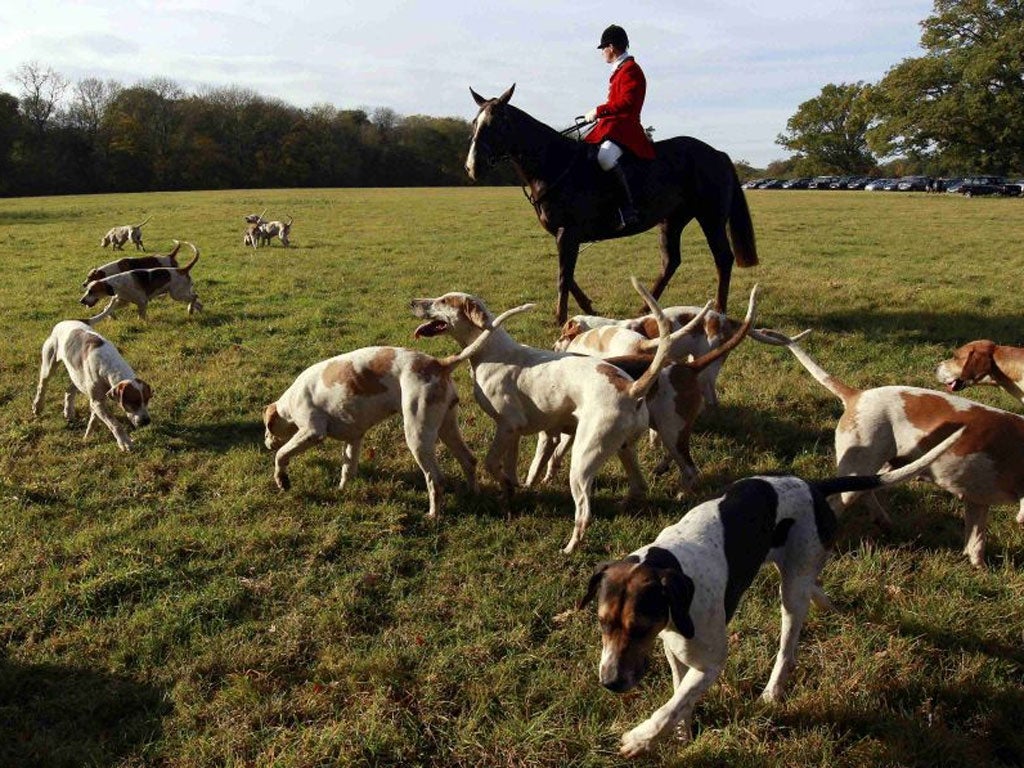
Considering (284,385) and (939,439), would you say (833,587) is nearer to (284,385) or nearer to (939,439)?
(939,439)

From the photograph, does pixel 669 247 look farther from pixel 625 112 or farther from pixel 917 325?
pixel 917 325

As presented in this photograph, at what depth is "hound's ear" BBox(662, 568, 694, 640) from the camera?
249cm

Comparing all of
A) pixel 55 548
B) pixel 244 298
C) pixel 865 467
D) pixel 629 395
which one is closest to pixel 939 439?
pixel 865 467

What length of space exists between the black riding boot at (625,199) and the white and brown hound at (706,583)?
19.3 ft

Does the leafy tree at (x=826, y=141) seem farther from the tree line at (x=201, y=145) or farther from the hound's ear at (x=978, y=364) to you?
the hound's ear at (x=978, y=364)

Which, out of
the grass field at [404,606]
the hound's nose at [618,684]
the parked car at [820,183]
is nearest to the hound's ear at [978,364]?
the grass field at [404,606]

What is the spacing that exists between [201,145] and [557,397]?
6663cm

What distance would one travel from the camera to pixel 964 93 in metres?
42.3

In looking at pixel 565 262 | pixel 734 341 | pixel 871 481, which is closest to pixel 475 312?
pixel 734 341

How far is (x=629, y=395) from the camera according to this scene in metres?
4.29

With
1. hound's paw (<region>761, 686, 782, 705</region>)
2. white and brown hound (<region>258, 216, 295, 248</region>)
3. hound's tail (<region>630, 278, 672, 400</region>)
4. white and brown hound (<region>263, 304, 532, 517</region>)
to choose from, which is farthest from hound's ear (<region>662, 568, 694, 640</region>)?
white and brown hound (<region>258, 216, 295, 248</region>)

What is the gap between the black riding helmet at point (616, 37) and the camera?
27.8ft

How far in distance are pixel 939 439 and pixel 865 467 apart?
1.31 ft

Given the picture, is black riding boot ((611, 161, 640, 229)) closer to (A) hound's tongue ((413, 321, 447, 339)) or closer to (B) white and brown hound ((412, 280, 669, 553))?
(B) white and brown hound ((412, 280, 669, 553))
